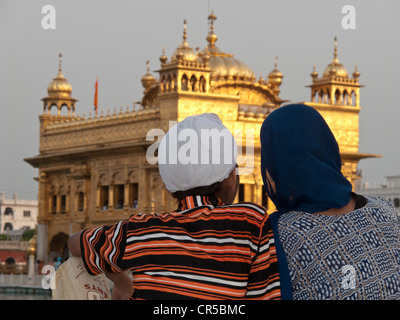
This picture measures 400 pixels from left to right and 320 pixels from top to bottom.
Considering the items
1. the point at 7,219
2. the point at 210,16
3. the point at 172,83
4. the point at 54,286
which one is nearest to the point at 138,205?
the point at 172,83

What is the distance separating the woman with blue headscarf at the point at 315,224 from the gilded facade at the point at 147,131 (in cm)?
2113

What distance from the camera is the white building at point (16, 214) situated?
74250 millimetres

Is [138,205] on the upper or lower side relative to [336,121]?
lower

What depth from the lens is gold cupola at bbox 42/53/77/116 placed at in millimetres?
29497

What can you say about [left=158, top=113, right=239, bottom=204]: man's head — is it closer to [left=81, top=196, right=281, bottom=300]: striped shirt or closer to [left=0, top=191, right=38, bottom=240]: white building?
[left=81, top=196, right=281, bottom=300]: striped shirt

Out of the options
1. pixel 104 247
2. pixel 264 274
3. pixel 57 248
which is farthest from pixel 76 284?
pixel 57 248

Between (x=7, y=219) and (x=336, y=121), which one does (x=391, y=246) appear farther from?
(x=7, y=219)

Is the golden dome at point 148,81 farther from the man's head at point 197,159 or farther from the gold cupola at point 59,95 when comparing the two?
the man's head at point 197,159

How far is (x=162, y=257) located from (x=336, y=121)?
973 inches

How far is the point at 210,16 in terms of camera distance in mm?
26766

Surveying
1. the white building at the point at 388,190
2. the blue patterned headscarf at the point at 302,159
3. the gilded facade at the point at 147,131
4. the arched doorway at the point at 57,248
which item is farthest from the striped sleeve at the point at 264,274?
the white building at the point at 388,190

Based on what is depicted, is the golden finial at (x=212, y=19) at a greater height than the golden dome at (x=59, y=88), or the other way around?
the golden finial at (x=212, y=19)

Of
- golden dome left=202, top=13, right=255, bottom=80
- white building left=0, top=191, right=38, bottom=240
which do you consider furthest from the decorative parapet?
white building left=0, top=191, right=38, bottom=240

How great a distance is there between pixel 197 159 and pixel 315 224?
341 millimetres
